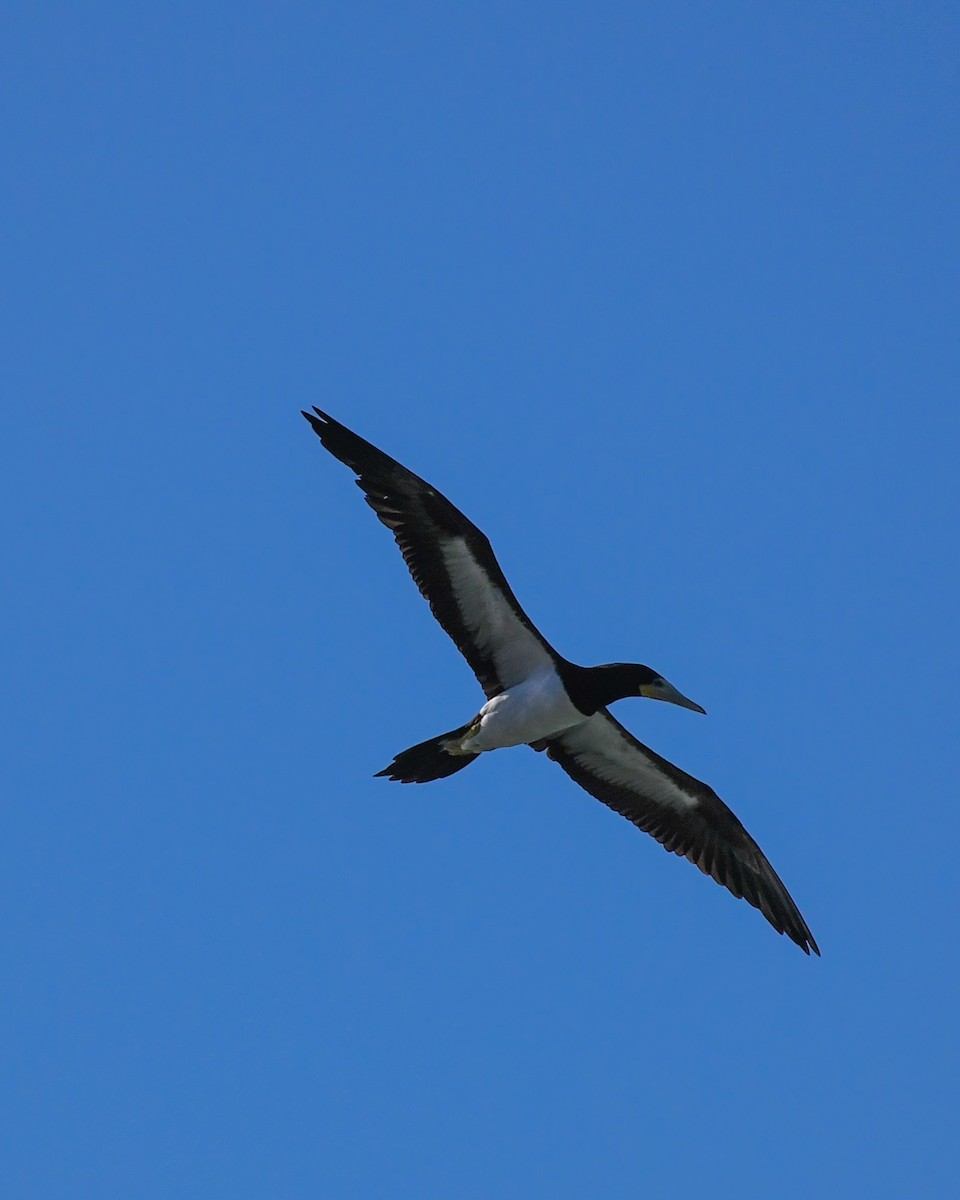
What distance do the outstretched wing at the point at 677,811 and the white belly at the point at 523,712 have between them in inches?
43.8

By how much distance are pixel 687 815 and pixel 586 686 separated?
229cm

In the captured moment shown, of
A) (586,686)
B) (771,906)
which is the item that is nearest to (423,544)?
(586,686)

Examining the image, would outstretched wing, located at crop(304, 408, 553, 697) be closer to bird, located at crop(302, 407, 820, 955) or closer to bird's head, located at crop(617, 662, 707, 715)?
bird, located at crop(302, 407, 820, 955)

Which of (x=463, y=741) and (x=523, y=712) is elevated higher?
(x=523, y=712)

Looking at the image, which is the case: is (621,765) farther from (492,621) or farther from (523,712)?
(492,621)

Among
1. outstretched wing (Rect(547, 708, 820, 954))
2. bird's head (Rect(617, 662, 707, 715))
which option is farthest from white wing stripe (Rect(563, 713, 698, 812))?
bird's head (Rect(617, 662, 707, 715))

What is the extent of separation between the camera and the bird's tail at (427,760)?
1498cm

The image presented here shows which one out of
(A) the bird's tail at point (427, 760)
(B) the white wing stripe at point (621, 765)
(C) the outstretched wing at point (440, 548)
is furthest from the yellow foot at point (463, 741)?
(B) the white wing stripe at point (621, 765)

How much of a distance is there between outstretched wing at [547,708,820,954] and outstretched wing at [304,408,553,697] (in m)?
1.72

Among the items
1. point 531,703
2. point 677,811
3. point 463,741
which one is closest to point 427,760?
point 463,741

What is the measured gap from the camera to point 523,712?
590 inches

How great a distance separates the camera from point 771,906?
16250 millimetres

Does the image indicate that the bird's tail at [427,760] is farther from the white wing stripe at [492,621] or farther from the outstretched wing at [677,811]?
the outstretched wing at [677,811]

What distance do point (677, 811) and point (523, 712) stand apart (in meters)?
2.60
